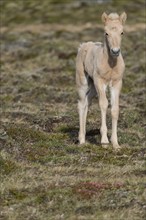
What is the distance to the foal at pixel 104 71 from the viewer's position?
20266mm

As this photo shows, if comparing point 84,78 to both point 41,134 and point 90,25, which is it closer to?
point 41,134

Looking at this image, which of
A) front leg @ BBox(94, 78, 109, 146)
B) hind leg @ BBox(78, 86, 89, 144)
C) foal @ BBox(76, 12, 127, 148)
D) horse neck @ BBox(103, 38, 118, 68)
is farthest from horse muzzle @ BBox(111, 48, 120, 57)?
hind leg @ BBox(78, 86, 89, 144)

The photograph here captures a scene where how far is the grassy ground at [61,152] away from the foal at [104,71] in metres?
1.17

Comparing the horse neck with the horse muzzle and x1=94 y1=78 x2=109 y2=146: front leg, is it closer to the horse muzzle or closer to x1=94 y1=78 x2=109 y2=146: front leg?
x1=94 y1=78 x2=109 y2=146: front leg

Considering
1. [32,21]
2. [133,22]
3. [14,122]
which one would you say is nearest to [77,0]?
[32,21]

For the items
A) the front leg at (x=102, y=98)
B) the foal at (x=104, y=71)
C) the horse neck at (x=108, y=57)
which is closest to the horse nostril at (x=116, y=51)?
the foal at (x=104, y=71)

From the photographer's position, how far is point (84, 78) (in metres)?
22.7

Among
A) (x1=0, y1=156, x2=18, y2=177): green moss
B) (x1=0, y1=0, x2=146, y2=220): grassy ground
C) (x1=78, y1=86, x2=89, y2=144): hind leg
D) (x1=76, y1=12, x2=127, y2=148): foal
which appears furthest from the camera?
(x1=78, y1=86, x2=89, y2=144): hind leg

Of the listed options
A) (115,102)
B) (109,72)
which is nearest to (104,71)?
(109,72)

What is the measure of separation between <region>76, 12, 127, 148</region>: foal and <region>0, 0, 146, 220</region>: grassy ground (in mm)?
1171

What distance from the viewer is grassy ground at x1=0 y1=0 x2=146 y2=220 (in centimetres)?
1495

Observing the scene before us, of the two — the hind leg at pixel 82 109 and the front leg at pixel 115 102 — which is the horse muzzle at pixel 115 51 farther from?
the hind leg at pixel 82 109

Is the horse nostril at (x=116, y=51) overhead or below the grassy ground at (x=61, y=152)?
overhead

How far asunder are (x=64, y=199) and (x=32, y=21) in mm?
98152
